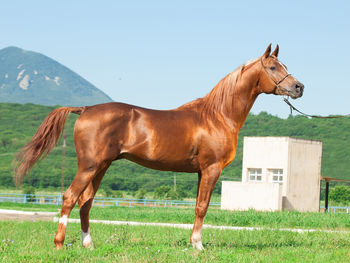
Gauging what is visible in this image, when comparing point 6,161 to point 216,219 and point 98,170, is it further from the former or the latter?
point 98,170

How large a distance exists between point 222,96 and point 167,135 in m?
1.29

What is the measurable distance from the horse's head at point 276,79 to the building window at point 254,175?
96.3ft

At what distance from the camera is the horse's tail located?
7734mm

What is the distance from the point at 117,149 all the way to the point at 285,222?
11.0m

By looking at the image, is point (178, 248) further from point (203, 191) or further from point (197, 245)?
point (203, 191)

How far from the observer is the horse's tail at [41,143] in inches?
305

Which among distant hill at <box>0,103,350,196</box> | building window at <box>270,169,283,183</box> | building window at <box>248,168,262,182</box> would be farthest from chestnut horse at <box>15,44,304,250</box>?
distant hill at <box>0,103,350,196</box>

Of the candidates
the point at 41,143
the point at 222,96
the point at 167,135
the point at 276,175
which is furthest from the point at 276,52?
the point at 276,175

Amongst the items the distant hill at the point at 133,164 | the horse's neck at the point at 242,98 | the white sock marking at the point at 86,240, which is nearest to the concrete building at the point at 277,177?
the horse's neck at the point at 242,98

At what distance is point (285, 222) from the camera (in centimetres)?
1708

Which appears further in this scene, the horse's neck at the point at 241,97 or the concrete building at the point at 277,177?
the concrete building at the point at 277,177

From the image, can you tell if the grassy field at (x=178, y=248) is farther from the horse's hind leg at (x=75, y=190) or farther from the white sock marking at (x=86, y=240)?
the horse's hind leg at (x=75, y=190)

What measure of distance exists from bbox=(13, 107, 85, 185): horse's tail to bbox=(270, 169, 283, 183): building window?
97.1ft

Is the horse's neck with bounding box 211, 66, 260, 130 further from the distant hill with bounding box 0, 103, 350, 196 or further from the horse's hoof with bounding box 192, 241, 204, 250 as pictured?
the distant hill with bounding box 0, 103, 350, 196
